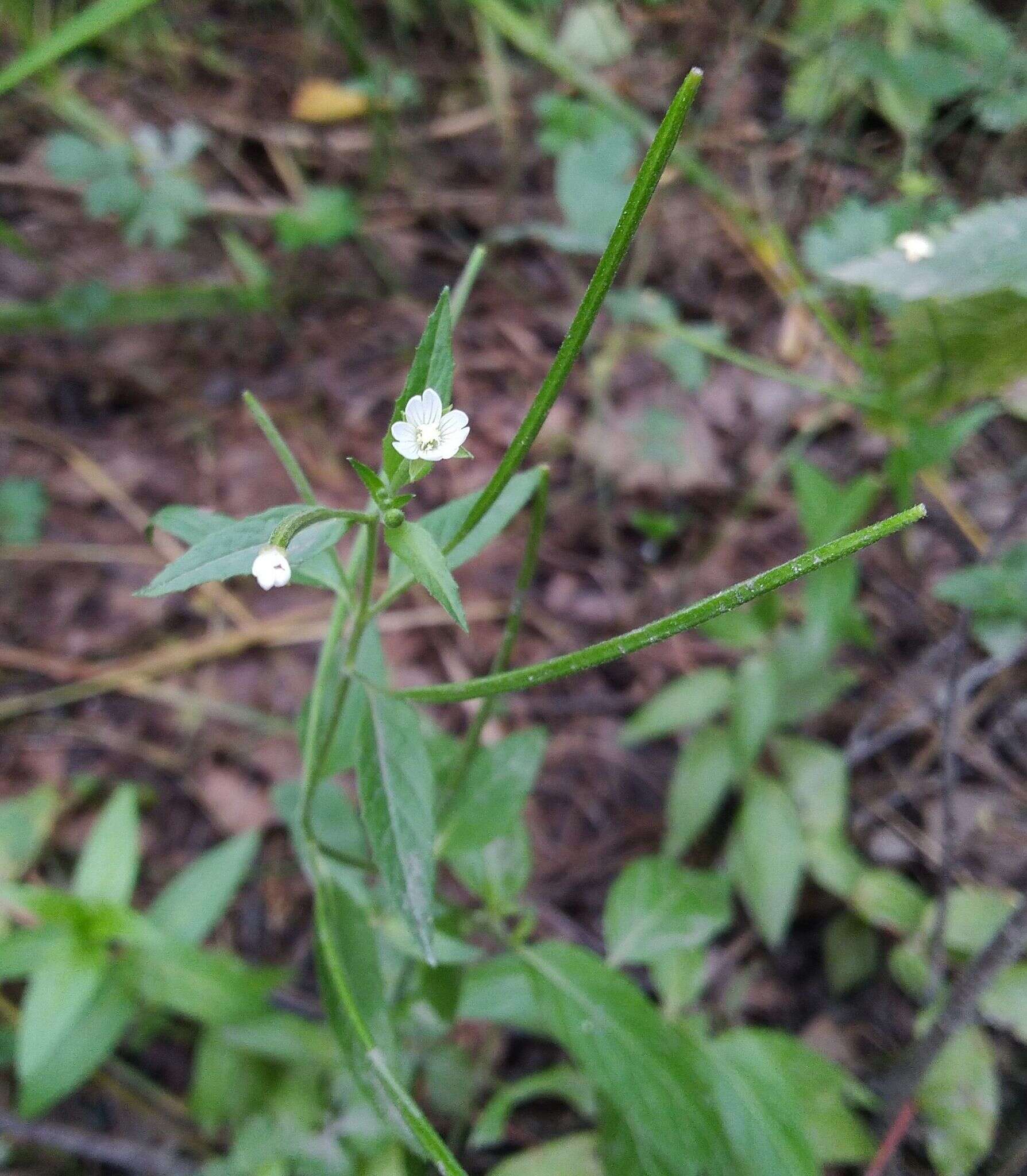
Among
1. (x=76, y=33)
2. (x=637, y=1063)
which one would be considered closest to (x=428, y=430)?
(x=637, y=1063)

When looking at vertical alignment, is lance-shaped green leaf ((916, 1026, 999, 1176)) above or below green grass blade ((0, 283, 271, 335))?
below

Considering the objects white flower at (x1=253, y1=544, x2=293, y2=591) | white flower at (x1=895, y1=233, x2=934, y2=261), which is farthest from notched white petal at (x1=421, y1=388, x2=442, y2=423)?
white flower at (x1=895, y1=233, x2=934, y2=261)

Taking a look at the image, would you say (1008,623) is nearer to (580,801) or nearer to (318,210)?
(580,801)

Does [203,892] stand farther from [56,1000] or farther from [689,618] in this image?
[689,618]

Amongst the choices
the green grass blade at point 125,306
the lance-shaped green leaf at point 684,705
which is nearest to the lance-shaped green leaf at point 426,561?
the lance-shaped green leaf at point 684,705

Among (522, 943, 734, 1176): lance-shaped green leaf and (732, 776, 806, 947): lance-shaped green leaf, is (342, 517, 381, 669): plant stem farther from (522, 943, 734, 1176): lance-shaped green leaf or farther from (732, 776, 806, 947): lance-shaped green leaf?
(732, 776, 806, 947): lance-shaped green leaf

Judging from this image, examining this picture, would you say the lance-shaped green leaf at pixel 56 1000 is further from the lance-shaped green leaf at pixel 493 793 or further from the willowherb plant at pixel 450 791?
the lance-shaped green leaf at pixel 493 793

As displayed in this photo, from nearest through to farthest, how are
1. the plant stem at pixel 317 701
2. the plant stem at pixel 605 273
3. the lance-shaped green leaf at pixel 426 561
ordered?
the plant stem at pixel 605 273
the lance-shaped green leaf at pixel 426 561
the plant stem at pixel 317 701
